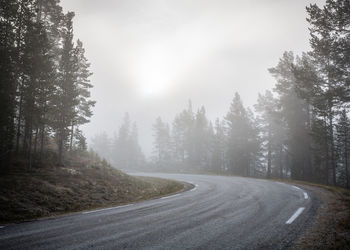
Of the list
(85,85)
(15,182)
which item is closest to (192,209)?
(15,182)

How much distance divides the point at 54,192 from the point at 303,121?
2754 centimetres

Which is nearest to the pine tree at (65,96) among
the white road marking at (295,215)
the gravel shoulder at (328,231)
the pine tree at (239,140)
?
the white road marking at (295,215)

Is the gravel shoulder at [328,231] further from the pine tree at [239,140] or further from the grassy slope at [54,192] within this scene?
the pine tree at [239,140]

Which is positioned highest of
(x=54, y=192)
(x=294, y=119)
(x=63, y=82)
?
(x=63, y=82)

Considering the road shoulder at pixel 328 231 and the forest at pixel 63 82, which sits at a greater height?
the forest at pixel 63 82

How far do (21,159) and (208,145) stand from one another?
4196cm

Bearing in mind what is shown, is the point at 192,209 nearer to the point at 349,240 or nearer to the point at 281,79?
the point at 349,240

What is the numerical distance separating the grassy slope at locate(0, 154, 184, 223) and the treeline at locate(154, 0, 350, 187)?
1691cm

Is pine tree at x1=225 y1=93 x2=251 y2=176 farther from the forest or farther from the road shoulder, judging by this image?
the road shoulder

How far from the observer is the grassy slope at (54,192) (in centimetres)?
827

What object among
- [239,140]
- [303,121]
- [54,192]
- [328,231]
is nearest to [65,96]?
[54,192]

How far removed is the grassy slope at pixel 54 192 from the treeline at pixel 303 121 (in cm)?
1691

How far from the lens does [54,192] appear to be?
10.6m

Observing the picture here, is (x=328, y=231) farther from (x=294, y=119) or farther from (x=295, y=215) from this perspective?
(x=294, y=119)
